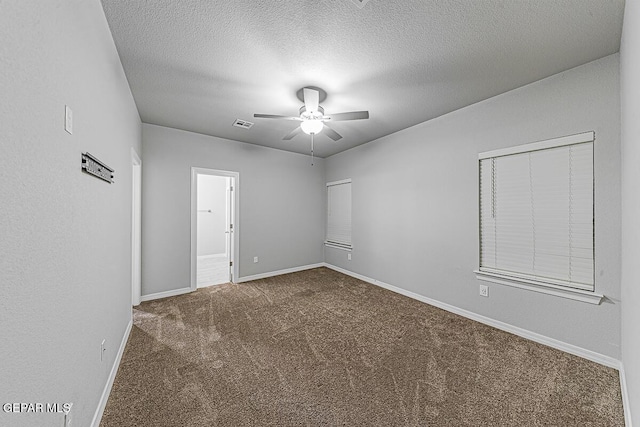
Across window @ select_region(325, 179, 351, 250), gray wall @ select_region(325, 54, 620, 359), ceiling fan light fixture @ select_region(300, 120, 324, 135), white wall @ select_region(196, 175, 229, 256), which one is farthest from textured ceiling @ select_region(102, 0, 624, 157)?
white wall @ select_region(196, 175, 229, 256)

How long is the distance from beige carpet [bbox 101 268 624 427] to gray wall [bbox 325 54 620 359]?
369 millimetres

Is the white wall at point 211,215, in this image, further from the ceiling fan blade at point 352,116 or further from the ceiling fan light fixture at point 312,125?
the ceiling fan blade at point 352,116

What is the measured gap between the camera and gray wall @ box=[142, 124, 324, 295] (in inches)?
145

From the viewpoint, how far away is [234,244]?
14.8 ft

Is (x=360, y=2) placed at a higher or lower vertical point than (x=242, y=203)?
higher

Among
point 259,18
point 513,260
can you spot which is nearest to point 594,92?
point 513,260

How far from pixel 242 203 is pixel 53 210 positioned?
359cm

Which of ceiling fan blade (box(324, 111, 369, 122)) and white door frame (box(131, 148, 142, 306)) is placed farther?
white door frame (box(131, 148, 142, 306))

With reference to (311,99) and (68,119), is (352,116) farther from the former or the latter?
(68,119)

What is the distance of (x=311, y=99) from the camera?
259cm

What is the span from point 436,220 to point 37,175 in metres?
3.64

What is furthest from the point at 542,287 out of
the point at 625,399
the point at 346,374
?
the point at 346,374

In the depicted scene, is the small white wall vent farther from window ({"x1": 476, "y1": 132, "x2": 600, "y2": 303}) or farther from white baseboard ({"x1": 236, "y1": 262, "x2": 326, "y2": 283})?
white baseboard ({"x1": 236, "y1": 262, "x2": 326, "y2": 283})

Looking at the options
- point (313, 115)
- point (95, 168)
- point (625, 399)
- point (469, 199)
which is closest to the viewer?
point (95, 168)
